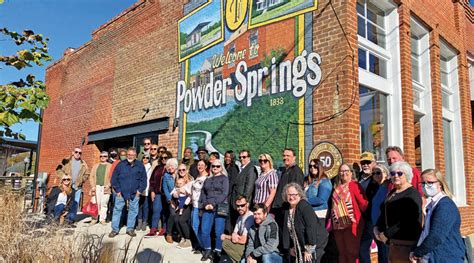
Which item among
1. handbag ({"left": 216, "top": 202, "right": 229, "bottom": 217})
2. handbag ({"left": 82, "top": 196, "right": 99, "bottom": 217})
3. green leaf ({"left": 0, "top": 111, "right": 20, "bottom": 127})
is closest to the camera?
green leaf ({"left": 0, "top": 111, "right": 20, "bottom": 127})

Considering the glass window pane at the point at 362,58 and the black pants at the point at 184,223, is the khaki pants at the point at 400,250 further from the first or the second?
the glass window pane at the point at 362,58

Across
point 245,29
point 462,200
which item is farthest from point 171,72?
point 462,200

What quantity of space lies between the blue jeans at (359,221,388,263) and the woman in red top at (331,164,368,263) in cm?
7

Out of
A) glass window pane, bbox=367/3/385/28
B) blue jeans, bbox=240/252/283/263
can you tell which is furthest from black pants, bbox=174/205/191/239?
glass window pane, bbox=367/3/385/28

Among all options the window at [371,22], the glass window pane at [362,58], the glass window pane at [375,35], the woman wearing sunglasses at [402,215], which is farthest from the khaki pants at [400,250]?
the glass window pane at [375,35]

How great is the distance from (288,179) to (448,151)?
6843 millimetres

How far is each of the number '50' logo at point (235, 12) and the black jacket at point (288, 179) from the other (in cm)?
404

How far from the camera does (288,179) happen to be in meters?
4.97

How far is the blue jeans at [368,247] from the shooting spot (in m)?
4.31

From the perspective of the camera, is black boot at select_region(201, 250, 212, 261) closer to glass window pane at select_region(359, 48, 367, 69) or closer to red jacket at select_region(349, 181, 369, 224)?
red jacket at select_region(349, 181, 369, 224)

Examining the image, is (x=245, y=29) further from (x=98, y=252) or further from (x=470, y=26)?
(x=470, y=26)

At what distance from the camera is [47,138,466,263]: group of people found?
3.32 metres

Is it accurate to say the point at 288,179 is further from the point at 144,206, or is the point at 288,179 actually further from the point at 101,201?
the point at 101,201

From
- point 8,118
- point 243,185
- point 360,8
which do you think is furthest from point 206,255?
point 360,8
